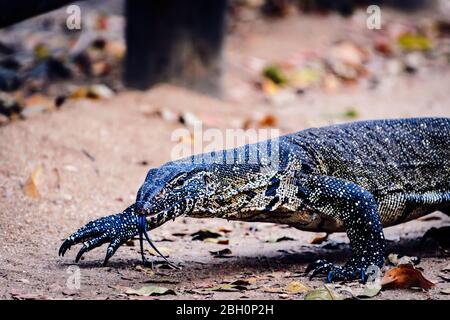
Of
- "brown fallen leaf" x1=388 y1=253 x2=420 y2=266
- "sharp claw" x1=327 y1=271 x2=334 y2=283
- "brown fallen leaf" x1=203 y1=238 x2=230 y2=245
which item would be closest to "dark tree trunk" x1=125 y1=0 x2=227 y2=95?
"brown fallen leaf" x1=203 y1=238 x2=230 y2=245

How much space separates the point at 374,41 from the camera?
12.5 meters

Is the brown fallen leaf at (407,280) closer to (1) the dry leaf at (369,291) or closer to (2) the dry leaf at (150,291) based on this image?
(1) the dry leaf at (369,291)

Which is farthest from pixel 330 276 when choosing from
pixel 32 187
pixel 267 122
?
pixel 267 122

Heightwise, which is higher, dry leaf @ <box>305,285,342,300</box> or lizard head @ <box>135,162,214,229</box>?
lizard head @ <box>135,162,214,229</box>

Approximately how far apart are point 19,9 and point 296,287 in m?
3.65

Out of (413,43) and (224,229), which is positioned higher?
(413,43)

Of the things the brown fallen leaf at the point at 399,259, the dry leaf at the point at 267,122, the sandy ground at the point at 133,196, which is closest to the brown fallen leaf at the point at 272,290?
the sandy ground at the point at 133,196

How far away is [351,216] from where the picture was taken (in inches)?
178

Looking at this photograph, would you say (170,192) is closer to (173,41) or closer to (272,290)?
(272,290)

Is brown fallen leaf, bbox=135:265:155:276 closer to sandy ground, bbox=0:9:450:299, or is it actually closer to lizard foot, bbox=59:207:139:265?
sandy ground, bbox=0:9:450:299

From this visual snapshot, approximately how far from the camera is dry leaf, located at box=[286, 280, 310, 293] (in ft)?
13.6

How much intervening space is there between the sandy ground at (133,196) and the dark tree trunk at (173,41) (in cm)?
27

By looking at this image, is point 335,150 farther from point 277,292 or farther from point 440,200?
point 277,292

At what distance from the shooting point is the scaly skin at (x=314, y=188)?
4359 mm
